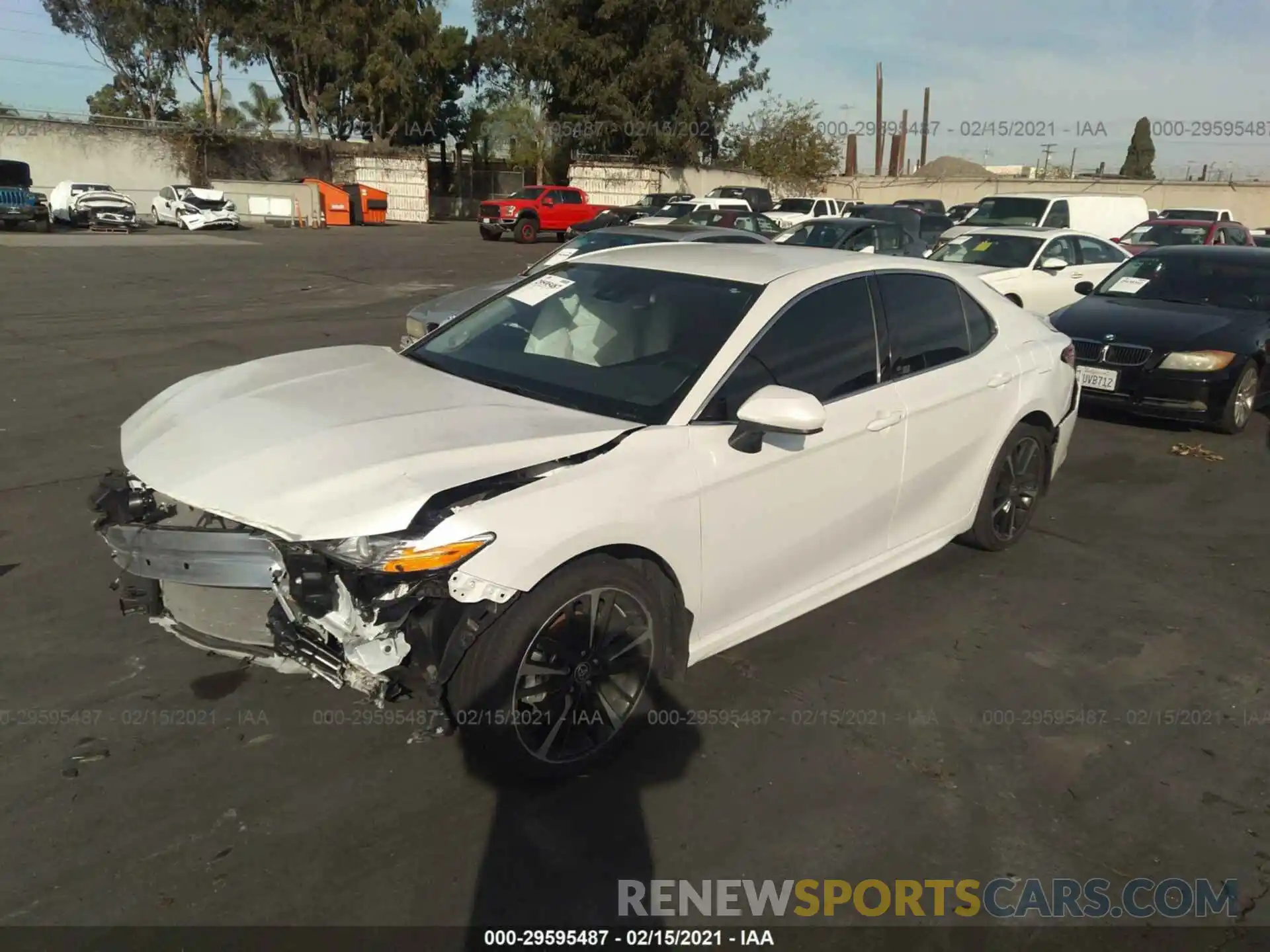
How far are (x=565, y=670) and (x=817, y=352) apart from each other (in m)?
1.73

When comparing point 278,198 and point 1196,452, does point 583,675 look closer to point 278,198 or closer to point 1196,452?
point 1196,452

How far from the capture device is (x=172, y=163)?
41.7 m

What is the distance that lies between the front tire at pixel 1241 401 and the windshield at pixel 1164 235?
10.3 metres

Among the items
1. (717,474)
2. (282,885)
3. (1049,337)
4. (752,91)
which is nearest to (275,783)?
(282,885)

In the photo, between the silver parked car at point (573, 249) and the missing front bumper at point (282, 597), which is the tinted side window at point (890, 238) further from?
the missing front bumper at point (282, 597)

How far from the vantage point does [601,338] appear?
159 inches

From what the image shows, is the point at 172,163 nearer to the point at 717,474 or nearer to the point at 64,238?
the point at 64,238

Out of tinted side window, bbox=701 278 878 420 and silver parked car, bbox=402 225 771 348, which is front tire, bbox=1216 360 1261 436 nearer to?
silver parked car, bbox=402 225 771 348

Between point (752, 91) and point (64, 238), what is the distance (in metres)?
35.4

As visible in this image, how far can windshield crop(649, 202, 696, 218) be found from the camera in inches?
933

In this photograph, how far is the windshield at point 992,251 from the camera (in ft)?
42.6

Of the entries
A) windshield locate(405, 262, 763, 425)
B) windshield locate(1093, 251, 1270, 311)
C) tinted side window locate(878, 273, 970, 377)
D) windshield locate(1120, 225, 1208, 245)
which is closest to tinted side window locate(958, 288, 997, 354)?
tinted side window locate(878, 273, 970, 377)

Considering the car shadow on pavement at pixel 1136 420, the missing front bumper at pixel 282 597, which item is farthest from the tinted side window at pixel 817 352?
the car shadow on pavement at pixel 1136 420

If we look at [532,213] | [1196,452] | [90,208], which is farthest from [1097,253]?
[90,208]
